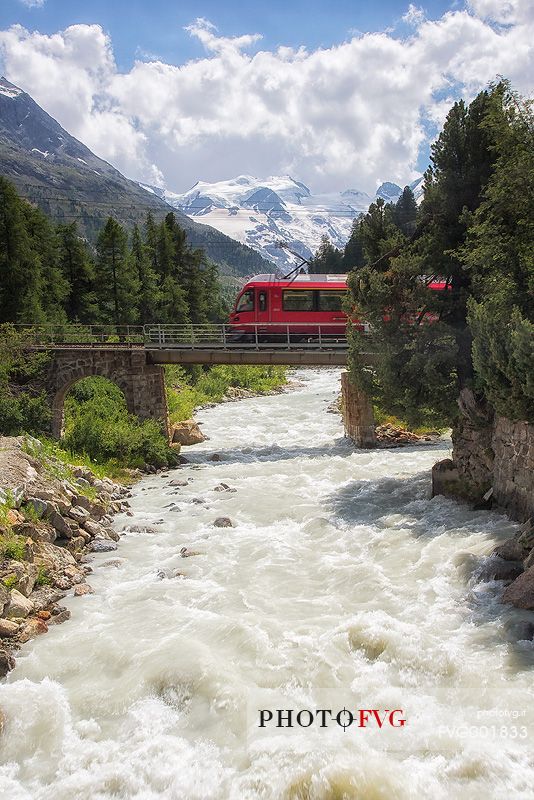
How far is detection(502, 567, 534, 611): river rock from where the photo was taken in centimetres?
975

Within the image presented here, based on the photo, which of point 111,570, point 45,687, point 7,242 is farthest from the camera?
point 7,242

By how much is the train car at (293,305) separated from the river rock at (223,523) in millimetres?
15967

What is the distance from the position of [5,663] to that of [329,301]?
25.5m

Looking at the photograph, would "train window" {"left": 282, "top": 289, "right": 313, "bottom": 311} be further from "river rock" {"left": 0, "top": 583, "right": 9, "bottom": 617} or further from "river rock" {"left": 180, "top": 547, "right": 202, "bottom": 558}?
"river rock" {"left": 0, "top": 583, "right": 9, "bottom": 617}

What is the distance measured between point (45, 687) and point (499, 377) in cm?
1123

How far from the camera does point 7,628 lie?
32.1ft

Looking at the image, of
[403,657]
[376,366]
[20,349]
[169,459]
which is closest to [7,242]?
[20,349]

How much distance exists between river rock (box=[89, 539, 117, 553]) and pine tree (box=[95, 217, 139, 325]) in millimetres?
35756

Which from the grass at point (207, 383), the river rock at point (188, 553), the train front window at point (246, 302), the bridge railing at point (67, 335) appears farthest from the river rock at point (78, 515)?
the grass at point (207, 383)

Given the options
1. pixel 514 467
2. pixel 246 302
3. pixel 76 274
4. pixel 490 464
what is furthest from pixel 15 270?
pixel 514 467

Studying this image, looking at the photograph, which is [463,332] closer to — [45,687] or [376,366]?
[376,366]

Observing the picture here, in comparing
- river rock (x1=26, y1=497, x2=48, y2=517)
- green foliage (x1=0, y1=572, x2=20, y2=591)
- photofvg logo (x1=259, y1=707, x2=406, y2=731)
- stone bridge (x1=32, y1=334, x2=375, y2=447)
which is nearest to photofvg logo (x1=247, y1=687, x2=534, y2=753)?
photofvg logo (x1=259, y1=707, x2=406, y2=731)

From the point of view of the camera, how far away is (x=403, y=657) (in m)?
8.76

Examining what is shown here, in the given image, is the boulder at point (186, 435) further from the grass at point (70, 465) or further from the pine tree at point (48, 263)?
the pine tree at point (48, 263)
